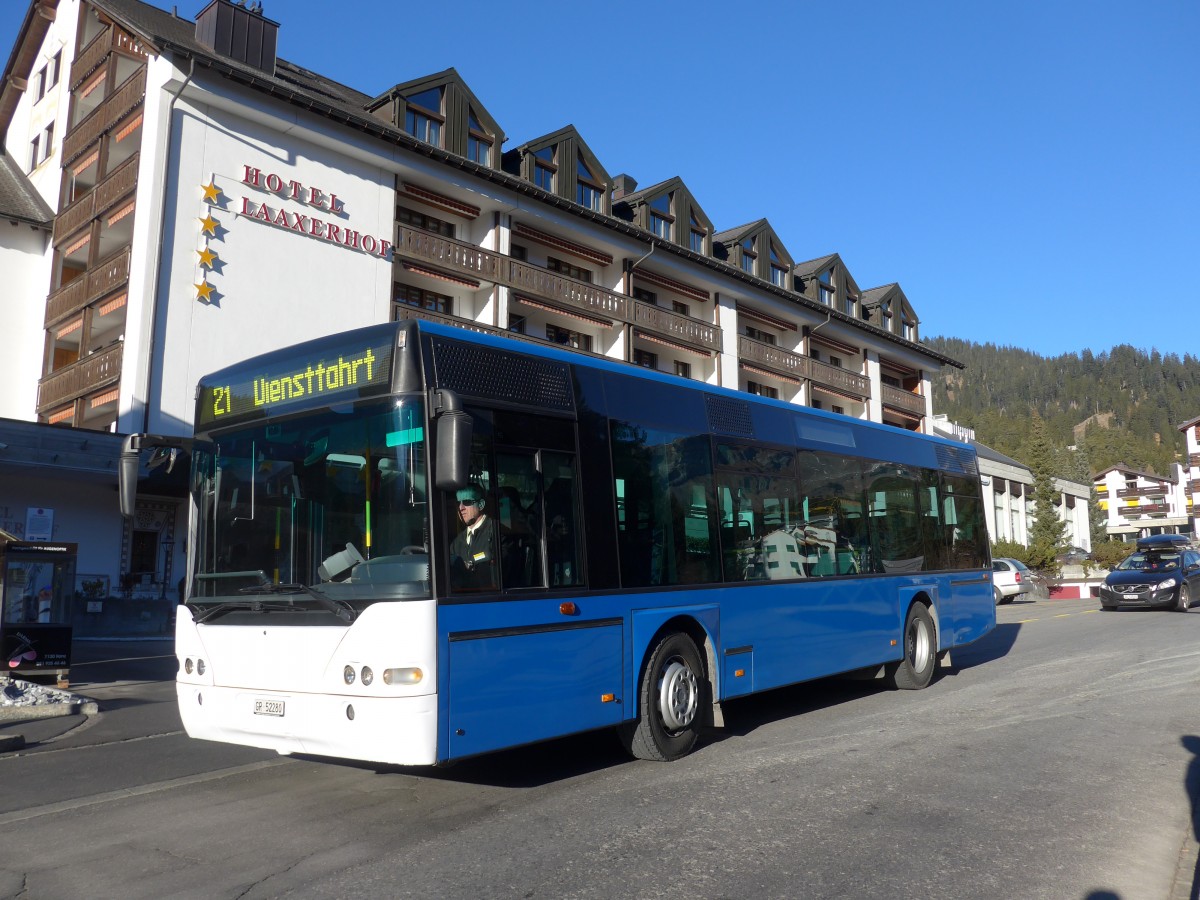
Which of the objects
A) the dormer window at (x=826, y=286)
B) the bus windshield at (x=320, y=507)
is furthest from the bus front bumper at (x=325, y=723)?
the dormer window at (x=826, y=286)

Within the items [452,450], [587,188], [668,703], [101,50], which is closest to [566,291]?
[587,188]

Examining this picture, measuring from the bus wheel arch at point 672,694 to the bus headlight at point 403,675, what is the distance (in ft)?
6.92

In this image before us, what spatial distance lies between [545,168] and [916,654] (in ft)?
80.3

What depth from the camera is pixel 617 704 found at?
6.91 metres

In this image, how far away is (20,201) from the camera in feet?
97.3

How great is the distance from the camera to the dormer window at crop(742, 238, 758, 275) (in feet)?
133

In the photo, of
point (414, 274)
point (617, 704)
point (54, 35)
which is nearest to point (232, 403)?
point (617, 704)

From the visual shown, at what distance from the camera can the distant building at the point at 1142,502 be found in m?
122

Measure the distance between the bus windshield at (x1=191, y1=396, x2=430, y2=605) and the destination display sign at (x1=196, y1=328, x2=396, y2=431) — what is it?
109 mm

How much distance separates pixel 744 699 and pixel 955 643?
125 inches

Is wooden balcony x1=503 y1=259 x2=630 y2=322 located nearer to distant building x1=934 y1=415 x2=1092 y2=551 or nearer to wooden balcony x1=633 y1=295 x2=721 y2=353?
wooden balcony x1=633 y1=295 x2=721 y2=353

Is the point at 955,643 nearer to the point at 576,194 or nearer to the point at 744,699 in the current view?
the point at 744,699

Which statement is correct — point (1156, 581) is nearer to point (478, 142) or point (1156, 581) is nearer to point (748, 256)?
point (748, 256)

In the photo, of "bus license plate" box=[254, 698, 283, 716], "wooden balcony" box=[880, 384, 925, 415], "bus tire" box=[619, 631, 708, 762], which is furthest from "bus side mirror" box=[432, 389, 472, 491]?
"wooden balcony" box=[880, 384, 925, 415]
